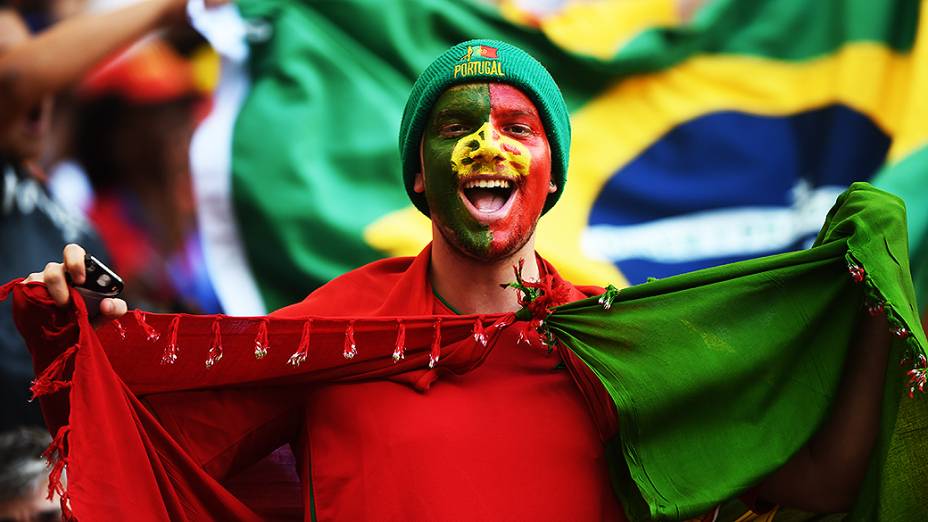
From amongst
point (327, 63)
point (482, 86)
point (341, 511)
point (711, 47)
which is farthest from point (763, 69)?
point (341, 511)

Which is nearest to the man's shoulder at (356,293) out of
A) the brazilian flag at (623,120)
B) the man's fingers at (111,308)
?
the man's fingers at (111,308)

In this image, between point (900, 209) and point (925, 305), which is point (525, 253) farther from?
point (925, 305)

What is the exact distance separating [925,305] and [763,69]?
1.12 m

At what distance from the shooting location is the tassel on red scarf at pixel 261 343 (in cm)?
275

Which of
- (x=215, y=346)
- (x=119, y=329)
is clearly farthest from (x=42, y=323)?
(x=215, y=346)

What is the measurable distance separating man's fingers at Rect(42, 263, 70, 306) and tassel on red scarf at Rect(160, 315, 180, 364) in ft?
0.92

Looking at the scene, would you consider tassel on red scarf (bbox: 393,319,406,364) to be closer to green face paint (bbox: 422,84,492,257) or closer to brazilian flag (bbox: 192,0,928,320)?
green face paint (bbox: 422,84,492,257)

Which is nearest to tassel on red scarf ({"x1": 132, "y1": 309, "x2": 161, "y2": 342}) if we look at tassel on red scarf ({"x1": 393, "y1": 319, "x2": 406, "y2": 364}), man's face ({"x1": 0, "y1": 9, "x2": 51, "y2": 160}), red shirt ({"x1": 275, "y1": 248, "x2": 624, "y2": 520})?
red shirt ({"x1": 275, "y1": 248, "x2": 624, "y2": 520})

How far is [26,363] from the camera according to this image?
164 inches

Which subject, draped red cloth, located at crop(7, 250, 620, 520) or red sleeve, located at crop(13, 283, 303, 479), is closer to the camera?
draped red cloth, located at crop(7, 250, 620, 520)

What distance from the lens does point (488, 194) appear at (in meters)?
2.92

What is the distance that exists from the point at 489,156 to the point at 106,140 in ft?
6.68

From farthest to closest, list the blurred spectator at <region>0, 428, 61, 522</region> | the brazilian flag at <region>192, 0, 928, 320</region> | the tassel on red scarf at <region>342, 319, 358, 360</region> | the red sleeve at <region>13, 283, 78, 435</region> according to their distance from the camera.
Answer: the brazilian flag at <region>192, 0, 928, 320</region> → the blurred spectator at <region>0, 428, 61, 522</region> → the tassel on red scarf at <region>342, 319, 358, 360</region> → the red sleeve at <region>13, 283, 78, 435</region>

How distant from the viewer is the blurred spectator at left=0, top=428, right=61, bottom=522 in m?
3.96
